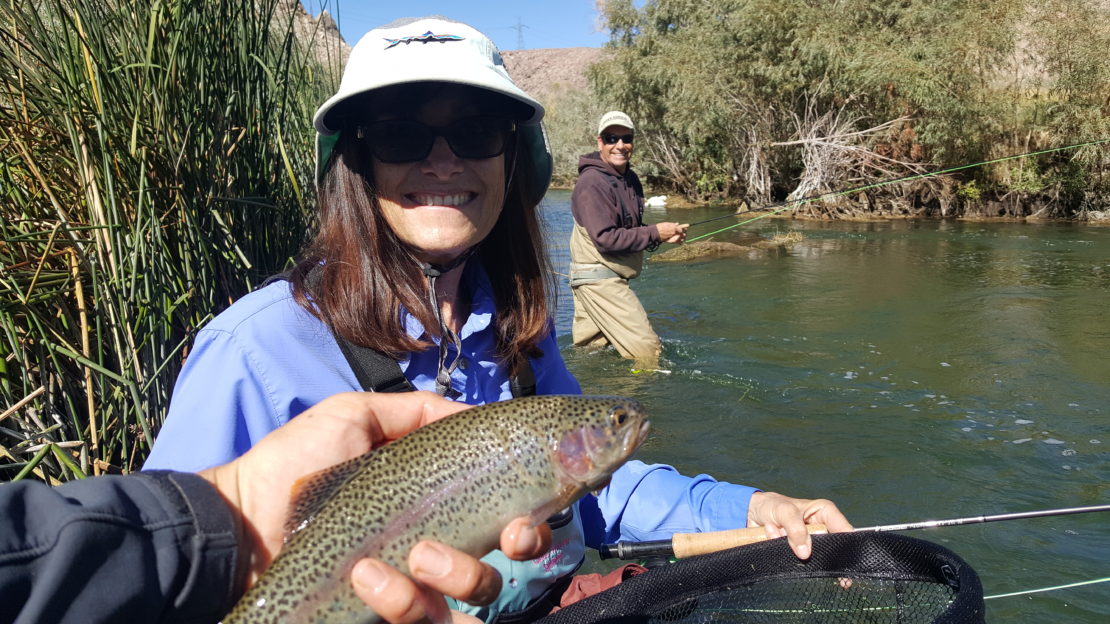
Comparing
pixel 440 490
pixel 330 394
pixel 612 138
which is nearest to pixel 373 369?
pixel 330 394

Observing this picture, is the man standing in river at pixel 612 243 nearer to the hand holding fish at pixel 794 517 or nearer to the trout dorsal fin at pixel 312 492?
the hand holding fish at pixel 794 517

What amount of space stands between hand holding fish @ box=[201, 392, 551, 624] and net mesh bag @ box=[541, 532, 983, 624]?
736mm

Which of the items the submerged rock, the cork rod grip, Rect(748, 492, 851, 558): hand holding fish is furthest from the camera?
the submerged rock

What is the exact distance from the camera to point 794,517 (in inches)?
104

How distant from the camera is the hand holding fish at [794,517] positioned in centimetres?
254

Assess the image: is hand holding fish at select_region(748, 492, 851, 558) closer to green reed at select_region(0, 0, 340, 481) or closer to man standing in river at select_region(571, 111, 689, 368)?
green reed at select_region(0, 0, 340, 481)

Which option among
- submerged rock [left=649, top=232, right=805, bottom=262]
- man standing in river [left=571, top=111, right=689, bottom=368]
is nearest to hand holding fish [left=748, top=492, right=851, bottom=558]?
man standing in river [left=571, top=111, right=689, bottom=368]

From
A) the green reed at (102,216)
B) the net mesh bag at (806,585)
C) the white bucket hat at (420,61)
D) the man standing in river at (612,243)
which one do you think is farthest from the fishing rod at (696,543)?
the man standing in river at (612,243)

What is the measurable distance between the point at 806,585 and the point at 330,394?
5.54 ft

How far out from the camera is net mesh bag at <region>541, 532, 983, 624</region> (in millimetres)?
2348

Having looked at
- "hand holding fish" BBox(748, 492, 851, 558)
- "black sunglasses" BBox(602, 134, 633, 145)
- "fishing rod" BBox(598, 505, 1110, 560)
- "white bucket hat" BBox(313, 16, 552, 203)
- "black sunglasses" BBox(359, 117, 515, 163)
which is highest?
"black sunglasses" BBox(602, 134, 633, 145)

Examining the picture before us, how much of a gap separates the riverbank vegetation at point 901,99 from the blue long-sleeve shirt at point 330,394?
21515 mm

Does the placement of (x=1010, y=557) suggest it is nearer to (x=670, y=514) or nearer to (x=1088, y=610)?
(x=1088, y=610)

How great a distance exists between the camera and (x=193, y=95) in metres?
3.46
